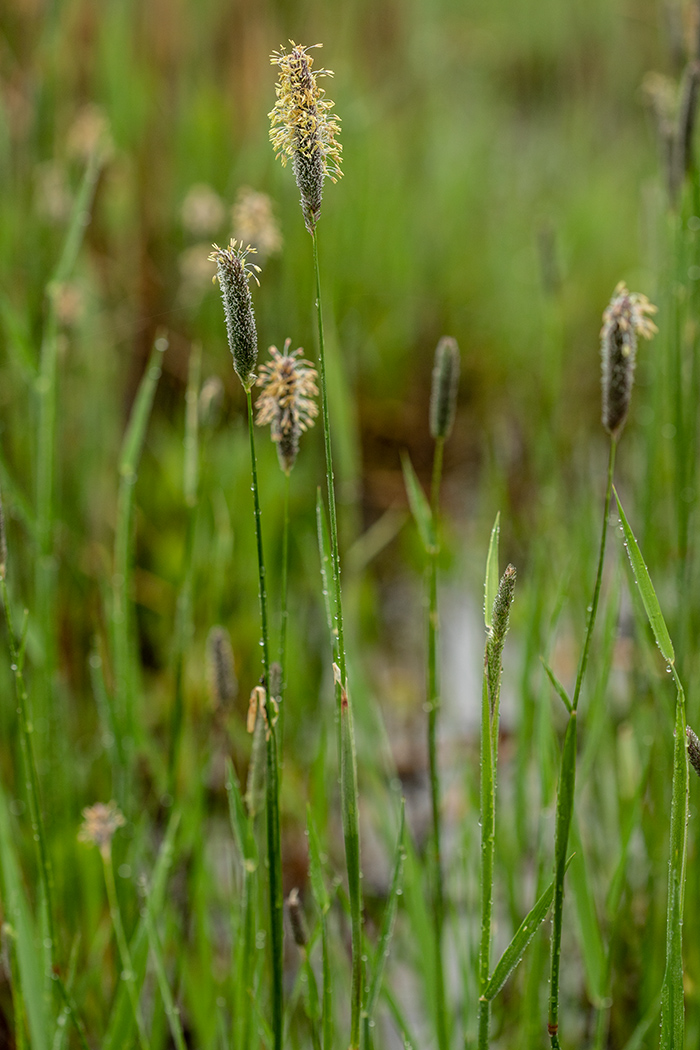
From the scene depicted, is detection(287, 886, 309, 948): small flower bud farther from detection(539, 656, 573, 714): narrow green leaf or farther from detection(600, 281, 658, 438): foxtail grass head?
detection(600, 281, 658, 438): foxtail grass head

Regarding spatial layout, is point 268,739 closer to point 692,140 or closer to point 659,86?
point 692,140

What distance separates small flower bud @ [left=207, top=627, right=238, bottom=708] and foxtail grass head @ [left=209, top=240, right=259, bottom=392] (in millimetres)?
310

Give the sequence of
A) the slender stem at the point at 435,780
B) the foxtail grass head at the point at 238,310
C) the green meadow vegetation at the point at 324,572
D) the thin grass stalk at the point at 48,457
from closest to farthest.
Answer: the foxtail grass head at the point at 238,310, the green meadow vegetation at the point at 324,572, the slender stem at the point at 435,780, the thin grass stalk at the point at 48,457

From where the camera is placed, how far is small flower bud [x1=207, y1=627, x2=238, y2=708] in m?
0.72

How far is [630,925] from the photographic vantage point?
0.93 meters

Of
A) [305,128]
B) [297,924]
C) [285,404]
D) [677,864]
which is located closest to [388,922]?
[297,924]

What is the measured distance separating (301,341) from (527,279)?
1105 millimetres

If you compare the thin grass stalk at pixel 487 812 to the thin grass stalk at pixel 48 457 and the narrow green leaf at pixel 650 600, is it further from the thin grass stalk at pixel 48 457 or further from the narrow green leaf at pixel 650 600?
the thin grass stalk at pixel 48 457

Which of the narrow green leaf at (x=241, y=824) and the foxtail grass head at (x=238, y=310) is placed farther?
the narrow green leaf at (x=241, y=824)

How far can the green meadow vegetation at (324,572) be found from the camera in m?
0.56

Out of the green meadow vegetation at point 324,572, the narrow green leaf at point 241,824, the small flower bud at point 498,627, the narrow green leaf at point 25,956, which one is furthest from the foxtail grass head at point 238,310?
the narrow green leaf at point 25,956

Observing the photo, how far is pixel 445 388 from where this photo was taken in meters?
0.67

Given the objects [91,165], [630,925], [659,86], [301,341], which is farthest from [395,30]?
[630,925]

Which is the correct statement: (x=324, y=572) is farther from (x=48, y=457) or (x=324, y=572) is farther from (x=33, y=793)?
(x=48, y=457)
